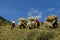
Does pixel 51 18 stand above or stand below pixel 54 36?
above

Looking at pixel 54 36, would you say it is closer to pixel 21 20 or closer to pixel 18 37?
pixel 18 37

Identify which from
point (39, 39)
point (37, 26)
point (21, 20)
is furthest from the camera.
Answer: point (21, 20)

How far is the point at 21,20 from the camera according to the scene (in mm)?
26141

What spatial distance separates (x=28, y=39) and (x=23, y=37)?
25.4 inches

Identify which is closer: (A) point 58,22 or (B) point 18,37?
(B) point 18,37

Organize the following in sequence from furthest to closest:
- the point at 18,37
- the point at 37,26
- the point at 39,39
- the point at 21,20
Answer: the point at 21,20, the point at 37,26, the point at 18,37, the point at 39,39

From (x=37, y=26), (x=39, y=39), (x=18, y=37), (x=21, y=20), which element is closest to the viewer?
(x=39, y=39)

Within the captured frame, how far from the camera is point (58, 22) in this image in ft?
82.8

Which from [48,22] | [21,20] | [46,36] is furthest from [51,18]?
[46,36]

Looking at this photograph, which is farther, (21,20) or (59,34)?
(21,20)

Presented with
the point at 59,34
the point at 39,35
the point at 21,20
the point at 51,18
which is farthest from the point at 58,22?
the point at 39,35

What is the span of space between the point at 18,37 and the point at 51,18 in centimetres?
639

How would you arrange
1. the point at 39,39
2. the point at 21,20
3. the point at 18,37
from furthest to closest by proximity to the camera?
the point at 21,20
the point at 18,37
the point at 39,39

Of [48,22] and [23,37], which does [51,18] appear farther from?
[23,37]
